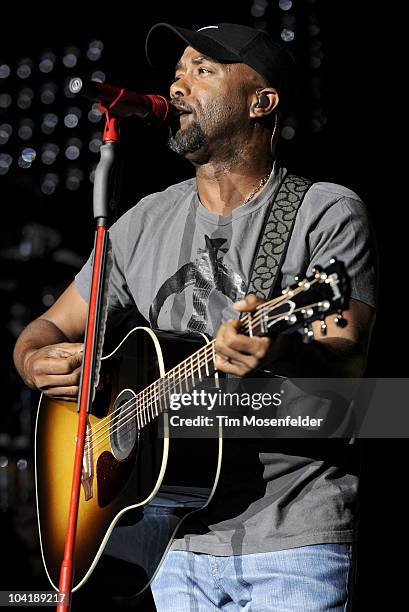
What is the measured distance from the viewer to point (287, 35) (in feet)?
10.2

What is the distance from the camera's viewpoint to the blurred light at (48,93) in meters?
3.59

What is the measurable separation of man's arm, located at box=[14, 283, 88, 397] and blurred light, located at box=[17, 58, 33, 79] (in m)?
1.35

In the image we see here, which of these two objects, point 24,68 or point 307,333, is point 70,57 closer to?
point 24,68

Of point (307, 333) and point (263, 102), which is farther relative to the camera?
point (263, 102)

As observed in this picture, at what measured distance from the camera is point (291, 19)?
3.10m

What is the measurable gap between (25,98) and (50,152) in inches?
10.0

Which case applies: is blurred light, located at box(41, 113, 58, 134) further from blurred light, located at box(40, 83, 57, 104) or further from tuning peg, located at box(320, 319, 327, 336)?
tuning peg, located at box(320, 319, 327, 336)

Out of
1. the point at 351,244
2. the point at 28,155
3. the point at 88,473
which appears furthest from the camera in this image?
the point at 28,155

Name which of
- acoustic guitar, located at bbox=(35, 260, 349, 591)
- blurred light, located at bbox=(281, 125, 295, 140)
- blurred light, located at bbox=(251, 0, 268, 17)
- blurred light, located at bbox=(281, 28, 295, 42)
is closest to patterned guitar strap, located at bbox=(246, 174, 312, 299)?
acoustic guitar, located at bbox=(35, 260, 349, 591)

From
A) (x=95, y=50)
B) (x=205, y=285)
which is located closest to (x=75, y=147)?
(x=95, y=50)

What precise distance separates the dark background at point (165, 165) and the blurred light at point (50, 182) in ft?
0.07

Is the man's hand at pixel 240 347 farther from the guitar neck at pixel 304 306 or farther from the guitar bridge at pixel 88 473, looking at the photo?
the guitar bridge at pixel 88 473

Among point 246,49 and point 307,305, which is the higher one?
point 246,49

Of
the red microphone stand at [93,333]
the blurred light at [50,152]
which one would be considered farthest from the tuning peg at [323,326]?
the blurred light at [50,152]
